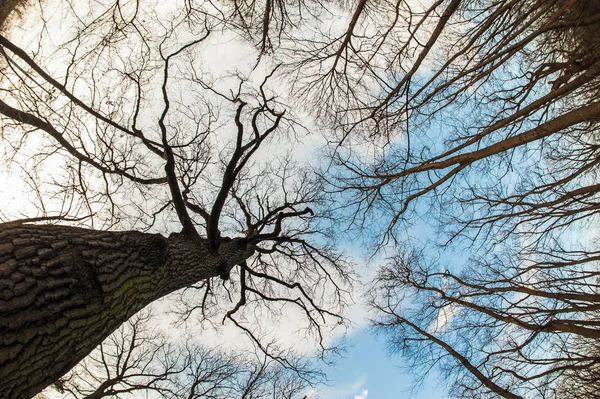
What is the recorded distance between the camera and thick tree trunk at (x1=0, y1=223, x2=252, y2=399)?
1.78 metres

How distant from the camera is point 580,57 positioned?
388 cm

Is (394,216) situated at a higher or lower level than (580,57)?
lower

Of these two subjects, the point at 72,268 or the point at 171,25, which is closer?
the point at 72,268

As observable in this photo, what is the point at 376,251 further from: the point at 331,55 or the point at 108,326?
the point at 108,326

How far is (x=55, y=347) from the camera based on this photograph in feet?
6.56

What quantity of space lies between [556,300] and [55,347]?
548cm

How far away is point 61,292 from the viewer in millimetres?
2070

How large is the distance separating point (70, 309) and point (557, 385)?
251 inches

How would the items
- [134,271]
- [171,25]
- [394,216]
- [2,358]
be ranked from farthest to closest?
[394,216] < [171,25] < [134,271] < [2,358]

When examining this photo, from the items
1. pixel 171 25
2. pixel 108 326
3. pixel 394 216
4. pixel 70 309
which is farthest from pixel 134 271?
pixel 394 216

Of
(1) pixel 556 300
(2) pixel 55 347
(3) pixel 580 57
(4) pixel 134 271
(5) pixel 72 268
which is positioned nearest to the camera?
(2) pixel 55 347

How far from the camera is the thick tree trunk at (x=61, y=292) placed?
1.78 metres

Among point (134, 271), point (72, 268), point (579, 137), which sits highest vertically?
point (579, 137)

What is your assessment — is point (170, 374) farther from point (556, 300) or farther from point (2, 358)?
point (556, 300)
